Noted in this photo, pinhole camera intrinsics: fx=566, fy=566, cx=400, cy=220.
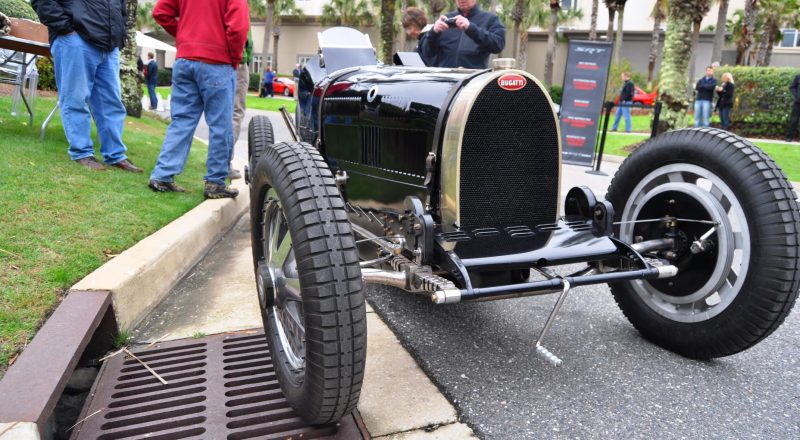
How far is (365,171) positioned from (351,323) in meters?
1.42

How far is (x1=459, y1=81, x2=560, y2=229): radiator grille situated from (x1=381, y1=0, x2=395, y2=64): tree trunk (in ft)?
55.7

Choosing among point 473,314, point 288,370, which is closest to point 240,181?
point 473,314

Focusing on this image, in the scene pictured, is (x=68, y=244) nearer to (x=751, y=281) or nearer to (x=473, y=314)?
(x=473, y=314)

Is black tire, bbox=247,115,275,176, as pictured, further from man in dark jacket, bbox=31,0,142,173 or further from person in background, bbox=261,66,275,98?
person in background, bbox=261,66,275,98

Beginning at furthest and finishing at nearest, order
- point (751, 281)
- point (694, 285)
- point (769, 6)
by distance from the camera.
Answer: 1. point (769, 6)
2. point (694, 285)
3. point (751, 281)

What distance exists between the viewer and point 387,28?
64.5 ft

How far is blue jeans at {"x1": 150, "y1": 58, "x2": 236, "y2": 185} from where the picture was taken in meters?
4.51

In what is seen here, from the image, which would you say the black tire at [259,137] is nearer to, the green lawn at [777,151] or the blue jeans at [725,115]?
the green lawn at [777,151]

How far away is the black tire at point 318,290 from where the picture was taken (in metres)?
1.77

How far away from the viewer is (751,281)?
2.35 metres

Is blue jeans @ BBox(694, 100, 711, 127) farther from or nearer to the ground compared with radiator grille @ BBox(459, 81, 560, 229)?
farther from the ground

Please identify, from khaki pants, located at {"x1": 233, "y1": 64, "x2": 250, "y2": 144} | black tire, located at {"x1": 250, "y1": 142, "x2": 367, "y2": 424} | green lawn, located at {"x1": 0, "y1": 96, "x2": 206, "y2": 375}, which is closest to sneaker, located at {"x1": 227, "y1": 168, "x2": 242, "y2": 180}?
green lawn, located at {"x1": 0, "y1": 96, "x2": 206, "y2": 375}

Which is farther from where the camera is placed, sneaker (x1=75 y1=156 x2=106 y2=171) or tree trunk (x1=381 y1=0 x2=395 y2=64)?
tree trunk (x1=381 y1=0 x2=395 y2=64)

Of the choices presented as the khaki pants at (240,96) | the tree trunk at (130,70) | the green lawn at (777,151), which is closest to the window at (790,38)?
the green lawn at (777,151)
